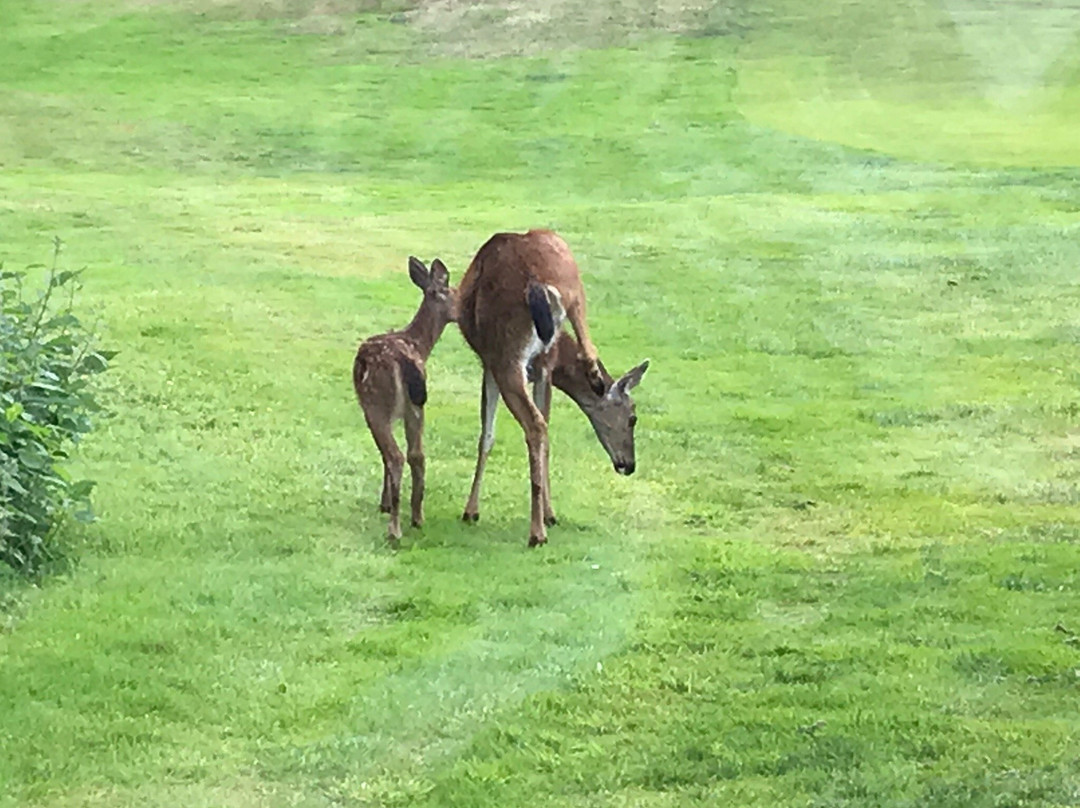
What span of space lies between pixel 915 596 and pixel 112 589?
7.73ft

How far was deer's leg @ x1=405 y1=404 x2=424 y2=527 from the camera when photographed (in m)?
5.81

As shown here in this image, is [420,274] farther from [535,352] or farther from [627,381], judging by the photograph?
[627,381]

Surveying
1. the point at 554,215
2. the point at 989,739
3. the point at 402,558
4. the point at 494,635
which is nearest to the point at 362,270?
the point at 554,215

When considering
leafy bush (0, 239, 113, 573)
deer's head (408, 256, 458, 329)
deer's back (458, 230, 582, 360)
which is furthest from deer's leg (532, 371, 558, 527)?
leafy bush (0, 239, 113, 573)

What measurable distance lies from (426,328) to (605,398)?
76cm

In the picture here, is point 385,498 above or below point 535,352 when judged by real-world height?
below

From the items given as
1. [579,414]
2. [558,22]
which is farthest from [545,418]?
[558,22]

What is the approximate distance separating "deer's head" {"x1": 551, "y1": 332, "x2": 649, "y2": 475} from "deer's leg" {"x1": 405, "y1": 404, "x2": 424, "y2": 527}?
2.61 ft

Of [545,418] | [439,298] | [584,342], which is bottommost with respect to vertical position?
[545,418]

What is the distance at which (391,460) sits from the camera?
5.79 m

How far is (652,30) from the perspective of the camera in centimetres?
1252

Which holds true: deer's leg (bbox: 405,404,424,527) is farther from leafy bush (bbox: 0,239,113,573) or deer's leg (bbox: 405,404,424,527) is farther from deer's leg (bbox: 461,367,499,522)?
leafy bush (bbox: 0,239,113,573)

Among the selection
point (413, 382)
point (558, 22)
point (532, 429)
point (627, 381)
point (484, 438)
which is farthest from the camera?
point (558, 22)

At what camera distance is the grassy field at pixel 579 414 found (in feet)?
13.1
